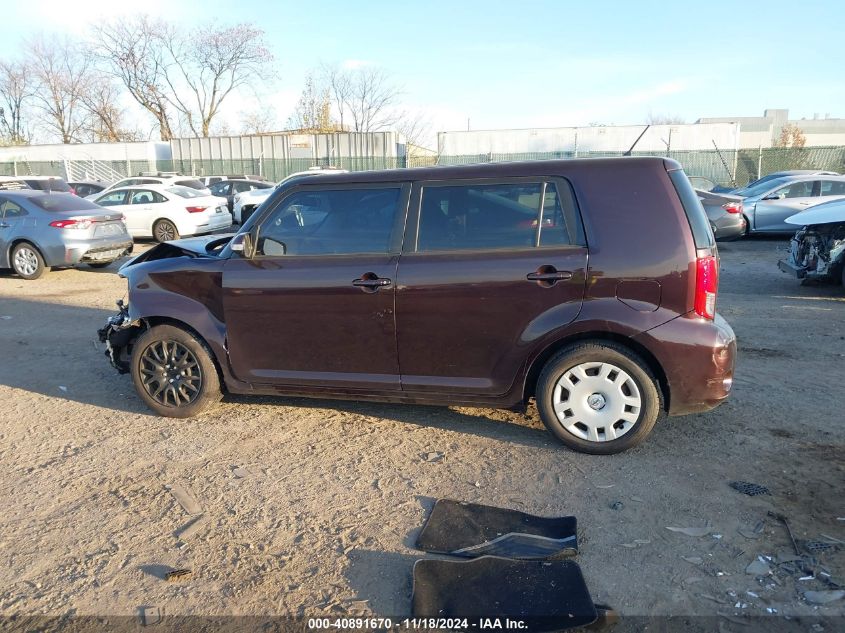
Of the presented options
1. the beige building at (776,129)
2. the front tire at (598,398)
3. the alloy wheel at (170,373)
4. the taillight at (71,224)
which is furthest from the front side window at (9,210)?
the beige building at (776,129)

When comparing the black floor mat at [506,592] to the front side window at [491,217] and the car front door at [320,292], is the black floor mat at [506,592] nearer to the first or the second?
the car front door at [320,292]

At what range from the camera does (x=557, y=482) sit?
3.89 m

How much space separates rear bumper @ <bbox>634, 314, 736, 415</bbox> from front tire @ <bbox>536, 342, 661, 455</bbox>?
13 centimetres

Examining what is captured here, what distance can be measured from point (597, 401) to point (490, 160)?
1865cm

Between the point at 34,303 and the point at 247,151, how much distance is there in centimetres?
2742

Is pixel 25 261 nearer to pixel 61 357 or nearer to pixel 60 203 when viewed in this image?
pixel 60 203

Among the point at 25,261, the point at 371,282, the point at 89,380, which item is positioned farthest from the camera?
the point at 25,261

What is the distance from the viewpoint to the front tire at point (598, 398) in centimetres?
407

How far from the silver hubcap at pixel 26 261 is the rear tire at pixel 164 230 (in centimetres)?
452

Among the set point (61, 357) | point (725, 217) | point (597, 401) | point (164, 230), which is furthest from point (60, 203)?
point (725, 217)

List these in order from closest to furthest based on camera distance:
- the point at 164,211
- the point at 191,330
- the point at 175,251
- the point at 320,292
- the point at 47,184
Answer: the point at 320,292 → the point at 191,330 → the point at 175,251 → the point at 164,211 → the point at 47,184

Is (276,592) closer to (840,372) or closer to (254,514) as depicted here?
(254,514)

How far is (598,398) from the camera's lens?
415cm

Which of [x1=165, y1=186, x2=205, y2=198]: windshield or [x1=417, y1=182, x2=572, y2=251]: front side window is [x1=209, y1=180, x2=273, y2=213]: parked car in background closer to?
[x1=165, y1=186, x2=205, y2=198]: windshield
